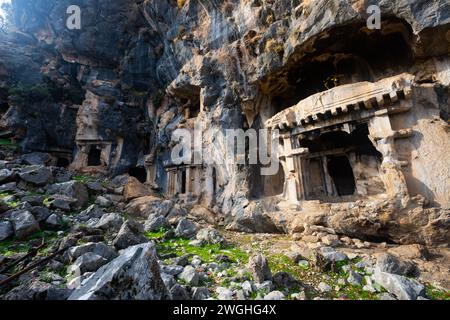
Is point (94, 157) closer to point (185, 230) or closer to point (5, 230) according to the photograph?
point (5, 230)

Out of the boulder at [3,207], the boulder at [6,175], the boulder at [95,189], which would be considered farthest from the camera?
the boulder at [95,189]

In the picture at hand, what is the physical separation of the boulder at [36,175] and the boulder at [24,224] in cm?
332

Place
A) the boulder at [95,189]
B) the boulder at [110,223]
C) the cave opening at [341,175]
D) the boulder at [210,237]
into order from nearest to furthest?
the boulder at [110,223] < the boulder at [210,237] < the boulder at [95,189] < the cave opening at [341,175]

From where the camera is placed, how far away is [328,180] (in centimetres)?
1158

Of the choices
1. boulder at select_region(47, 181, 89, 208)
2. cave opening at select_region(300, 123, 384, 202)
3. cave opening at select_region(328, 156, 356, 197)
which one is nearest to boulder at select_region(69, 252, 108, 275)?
boulder at select_region(47, 181, 89, 208)

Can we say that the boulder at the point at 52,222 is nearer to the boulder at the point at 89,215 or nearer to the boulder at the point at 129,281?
the boulder at the point at 89,215

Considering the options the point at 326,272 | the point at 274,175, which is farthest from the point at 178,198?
the point at 326,272

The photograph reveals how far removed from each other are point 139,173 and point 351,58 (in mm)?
17978

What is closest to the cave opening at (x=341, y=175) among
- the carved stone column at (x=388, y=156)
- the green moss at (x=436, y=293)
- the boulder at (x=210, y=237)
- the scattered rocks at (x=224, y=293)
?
the carved stone column at (x=388, y=156)

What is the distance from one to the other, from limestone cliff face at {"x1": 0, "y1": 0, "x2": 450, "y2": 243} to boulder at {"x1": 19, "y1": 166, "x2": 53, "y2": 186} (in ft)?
22.3

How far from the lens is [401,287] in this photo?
3236 millimetres

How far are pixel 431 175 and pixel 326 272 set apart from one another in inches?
200

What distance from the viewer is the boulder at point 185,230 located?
21.4 feet
